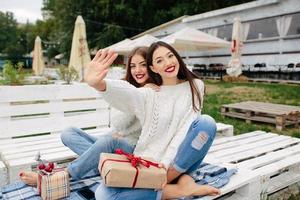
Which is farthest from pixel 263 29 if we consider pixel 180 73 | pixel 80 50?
pixel 180 73

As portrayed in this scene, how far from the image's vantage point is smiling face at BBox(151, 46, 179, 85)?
8.52ft

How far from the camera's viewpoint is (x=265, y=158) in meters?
3.38

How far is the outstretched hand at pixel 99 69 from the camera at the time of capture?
217 cm

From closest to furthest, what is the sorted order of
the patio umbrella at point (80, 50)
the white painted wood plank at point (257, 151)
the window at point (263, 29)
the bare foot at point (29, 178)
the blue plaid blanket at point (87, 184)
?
the blue plaid blanket at point (87, 184)
the bare foot at point (29, 178)
the white painted wood plank at point (257, 151)
the patio umbrella at point (80, 50)
the window at point (263, 29)

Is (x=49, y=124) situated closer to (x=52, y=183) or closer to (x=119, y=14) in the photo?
(x=52, y=183)

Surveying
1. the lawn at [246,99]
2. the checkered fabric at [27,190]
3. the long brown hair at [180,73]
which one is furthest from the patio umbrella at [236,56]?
the checkered fabric at [27,190]

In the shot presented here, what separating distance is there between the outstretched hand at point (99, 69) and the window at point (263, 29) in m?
14.7

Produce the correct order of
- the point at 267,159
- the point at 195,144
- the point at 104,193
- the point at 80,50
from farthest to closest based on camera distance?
the point at 80,50 → the point at 267,159 → the point at 195,144 → the point at 104,193

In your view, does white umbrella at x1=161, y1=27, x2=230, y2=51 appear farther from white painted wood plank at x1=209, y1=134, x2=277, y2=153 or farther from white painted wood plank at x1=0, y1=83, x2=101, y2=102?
white painted wood plank at x1=209, y1=134, x2=277, y2=153

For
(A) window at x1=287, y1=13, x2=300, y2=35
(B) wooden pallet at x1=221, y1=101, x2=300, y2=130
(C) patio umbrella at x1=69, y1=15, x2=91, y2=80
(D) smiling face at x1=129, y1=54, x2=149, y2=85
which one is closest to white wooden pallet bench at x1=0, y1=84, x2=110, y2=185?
(D) smiling face at x1=129, y1=54, x2=149, y2=85

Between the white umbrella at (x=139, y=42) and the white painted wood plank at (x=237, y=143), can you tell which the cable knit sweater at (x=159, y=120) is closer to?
the white painted wood plank at (x=237, y=143)

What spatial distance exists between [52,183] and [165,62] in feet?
3.89

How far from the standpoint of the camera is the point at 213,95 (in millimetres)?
10375

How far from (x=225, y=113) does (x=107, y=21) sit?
22343 millimetres
